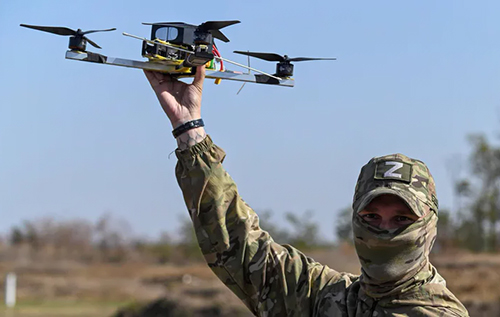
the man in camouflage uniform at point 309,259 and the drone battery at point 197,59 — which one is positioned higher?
the drone battery at point 197,59

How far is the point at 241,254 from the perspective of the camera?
3.97 metres

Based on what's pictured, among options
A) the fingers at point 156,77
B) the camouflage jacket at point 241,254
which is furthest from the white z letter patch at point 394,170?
the fingers at point 156,77

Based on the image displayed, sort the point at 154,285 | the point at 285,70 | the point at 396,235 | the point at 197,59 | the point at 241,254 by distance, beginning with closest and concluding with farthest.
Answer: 1. the point at 396,235
2. the point at 241,254
3. the point at 197,59
4. the point at 285,70
5. the point at 154,285

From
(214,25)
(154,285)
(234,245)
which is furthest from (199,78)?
(154,285)

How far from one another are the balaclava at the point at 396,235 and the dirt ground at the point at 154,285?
1742 centimetres

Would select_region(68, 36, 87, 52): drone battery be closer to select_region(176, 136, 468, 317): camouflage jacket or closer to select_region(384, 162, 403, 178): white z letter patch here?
select_region(176, 136, 468, 317): camouflage jacket

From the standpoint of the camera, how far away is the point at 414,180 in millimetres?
3709

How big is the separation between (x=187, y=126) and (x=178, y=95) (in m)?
0.19

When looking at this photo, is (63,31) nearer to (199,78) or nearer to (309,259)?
(199,78)

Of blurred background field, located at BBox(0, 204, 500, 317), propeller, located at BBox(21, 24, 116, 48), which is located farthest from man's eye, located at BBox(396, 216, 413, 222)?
blurred background field, located at BBox(0, 204, 500, 317)

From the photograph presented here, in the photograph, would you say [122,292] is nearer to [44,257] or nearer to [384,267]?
[44,257]

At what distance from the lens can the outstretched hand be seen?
404cm

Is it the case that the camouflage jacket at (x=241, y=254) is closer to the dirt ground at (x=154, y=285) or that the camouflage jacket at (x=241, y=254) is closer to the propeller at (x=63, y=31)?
the propeller at (x=63, y=31)

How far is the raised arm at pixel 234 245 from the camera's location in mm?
3947
